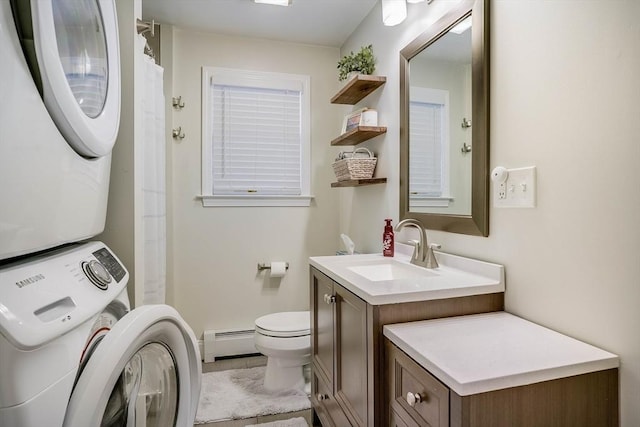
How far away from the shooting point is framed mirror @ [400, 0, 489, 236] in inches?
51.8

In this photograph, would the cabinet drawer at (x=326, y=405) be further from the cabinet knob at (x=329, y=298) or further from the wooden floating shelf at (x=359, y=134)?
the wooden floating shelf at (x=359, y=134)

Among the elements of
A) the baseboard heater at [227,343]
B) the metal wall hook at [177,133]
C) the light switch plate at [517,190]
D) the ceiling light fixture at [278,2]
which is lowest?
the baseboard heater at [227,343]

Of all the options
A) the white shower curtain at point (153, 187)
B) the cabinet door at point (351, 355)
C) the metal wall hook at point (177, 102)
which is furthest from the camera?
the metal wall hook at point (177, 102)

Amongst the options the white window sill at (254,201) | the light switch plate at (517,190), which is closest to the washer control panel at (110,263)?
the light switch plate at (517,190)

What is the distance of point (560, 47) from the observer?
102cm

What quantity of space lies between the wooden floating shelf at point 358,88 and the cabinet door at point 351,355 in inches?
51.0

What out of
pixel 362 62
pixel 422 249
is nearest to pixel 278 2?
pixel 362 62

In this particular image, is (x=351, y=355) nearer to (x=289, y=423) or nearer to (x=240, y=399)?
(x=289, y=423)

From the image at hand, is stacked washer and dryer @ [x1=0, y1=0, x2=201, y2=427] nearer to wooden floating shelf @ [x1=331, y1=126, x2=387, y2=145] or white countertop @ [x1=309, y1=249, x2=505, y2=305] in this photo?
white countertop @ [x1=309, y1=249, x2=505, y2=305]

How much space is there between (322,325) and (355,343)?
436mm

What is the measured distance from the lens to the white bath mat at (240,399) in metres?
1.89

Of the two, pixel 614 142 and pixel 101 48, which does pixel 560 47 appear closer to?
pixel 614 142

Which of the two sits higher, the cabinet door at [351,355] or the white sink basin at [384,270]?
the white sink basin at [384,270]

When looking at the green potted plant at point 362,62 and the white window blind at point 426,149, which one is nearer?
the white window blind at point 426,149
